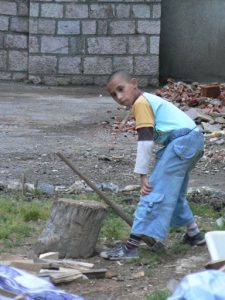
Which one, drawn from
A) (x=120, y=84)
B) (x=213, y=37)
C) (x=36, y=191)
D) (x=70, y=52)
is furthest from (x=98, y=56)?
(x=120, y=84)

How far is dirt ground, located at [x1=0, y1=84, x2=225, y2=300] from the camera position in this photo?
5.74 m

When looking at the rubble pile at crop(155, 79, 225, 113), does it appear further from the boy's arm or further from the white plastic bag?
the white plastic bag

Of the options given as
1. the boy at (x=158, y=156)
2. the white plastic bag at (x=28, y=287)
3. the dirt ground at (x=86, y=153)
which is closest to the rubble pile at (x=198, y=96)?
the dirt ground at (x=86, y=153)

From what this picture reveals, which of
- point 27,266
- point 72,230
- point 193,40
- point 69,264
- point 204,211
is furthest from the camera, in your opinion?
point 193,40

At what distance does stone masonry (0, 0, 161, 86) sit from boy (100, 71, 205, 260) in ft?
33.1

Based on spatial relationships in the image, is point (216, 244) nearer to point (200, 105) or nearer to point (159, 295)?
point (159, 295)

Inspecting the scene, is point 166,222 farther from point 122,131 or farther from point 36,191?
point 122,131

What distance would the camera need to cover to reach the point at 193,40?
55.4ft

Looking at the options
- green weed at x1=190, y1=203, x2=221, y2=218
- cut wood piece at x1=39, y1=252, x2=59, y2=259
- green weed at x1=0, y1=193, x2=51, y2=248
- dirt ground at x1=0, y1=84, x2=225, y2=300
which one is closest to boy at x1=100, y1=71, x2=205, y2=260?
dirt ground at x1=0, y1=84, x2=225, y2=300

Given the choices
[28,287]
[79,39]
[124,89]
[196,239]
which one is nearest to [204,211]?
[196,239]

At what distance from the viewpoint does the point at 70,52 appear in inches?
642

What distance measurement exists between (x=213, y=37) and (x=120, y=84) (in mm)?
10966

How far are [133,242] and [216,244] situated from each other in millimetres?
1163

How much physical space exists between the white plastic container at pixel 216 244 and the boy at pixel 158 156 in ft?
3.17
